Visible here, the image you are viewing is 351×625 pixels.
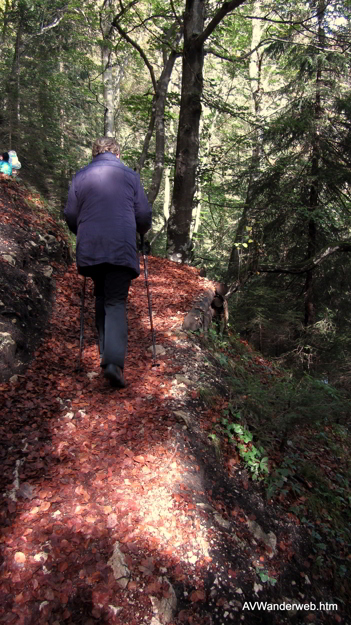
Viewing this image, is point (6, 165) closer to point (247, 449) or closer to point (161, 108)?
point (161, 108)

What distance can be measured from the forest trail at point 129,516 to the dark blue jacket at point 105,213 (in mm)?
1295

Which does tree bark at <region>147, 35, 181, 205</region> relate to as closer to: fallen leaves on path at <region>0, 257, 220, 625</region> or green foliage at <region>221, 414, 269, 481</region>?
fallen leaves on path at <region>0, 257, 220, 625</region>

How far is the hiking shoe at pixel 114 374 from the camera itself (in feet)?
11.2

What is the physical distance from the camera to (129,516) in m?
2.34

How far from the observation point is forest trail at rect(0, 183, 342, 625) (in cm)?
192

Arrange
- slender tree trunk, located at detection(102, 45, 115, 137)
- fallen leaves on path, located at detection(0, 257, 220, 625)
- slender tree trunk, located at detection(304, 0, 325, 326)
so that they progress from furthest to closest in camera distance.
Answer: slender tree trunk, located at detection(102, 45, 115, 137) → slender tree trunk, located at detection(304, 0, 325, 326) → fallen leaves on path, located at detection(0, 257, 220, 625)

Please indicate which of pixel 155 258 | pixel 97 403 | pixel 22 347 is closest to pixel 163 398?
pixel 97 403

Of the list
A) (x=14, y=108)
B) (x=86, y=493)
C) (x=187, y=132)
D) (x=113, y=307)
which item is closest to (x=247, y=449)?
(x=86, y=493)

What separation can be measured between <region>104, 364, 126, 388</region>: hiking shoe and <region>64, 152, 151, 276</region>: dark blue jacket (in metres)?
0.95

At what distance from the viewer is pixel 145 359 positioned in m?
4.36

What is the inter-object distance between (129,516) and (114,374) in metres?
1.34

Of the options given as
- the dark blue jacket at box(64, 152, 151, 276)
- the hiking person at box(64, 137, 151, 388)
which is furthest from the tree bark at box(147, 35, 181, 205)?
the dark blue jacket at box(64, 152, 151, 276)

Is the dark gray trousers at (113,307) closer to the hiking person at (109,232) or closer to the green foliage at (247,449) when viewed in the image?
the hiking person at (109,232)

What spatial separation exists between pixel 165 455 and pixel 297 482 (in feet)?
5.24
